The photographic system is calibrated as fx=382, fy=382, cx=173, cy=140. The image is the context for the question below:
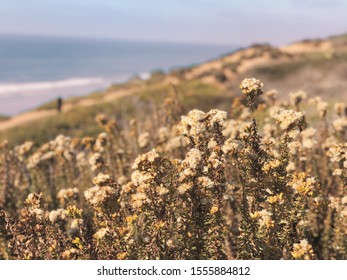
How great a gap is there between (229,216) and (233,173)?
3607mm

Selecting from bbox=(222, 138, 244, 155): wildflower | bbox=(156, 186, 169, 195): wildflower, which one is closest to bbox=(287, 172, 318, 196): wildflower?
bbox=(222, 138, 244, 155): wildflower

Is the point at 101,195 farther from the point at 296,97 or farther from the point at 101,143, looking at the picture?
the point at 296,97

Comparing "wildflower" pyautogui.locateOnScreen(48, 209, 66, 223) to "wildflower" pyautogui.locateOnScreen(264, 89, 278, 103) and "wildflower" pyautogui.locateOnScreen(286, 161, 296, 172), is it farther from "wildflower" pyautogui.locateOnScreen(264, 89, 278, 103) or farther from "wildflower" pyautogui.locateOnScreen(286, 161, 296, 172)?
"wildflower" pyautogui.locateOnScreen(264, 89, 278, 103)

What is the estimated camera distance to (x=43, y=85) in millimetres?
69938

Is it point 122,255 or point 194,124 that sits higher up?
point 194,124

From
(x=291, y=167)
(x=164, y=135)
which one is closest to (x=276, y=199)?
(x=291, y=167)

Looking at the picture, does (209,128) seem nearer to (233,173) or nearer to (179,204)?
(179,204)

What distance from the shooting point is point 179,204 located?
588 cm

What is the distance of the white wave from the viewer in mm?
64519

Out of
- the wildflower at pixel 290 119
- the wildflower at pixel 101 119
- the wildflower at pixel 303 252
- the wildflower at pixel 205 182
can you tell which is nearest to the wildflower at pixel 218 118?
the wildflower at pixel 290 119

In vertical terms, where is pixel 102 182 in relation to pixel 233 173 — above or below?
above

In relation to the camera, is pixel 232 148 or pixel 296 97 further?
pixel 296 97

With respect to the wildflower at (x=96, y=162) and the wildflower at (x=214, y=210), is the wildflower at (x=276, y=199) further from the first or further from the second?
the wildflower at (x=96, y=162)

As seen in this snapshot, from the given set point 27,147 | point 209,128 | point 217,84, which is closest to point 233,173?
point 209,128
